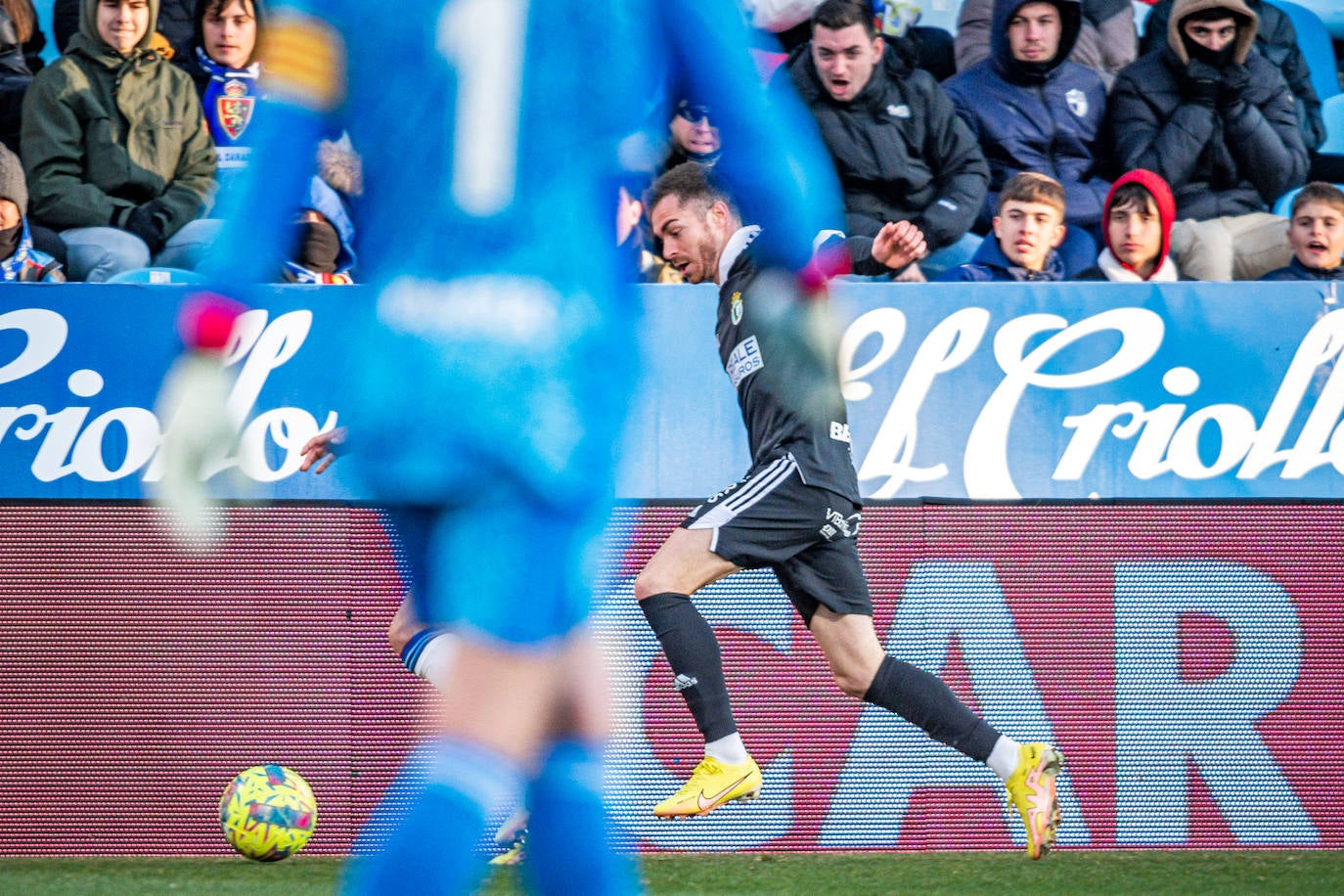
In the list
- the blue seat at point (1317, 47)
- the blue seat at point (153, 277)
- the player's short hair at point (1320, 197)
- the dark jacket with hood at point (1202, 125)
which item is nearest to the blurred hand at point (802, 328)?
the blue seat at point (153, 277)

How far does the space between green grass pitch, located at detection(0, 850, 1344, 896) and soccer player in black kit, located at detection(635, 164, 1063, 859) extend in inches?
13.0

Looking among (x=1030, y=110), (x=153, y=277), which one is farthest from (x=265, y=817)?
(x=1030, y=110)

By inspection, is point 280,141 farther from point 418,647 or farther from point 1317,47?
point 1317,47

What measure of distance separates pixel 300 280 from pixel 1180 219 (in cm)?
371

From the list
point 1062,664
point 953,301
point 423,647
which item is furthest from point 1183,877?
point 423,647

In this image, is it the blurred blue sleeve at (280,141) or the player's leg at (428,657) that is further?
the player's leg at (428,657)

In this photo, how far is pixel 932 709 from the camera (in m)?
5.07

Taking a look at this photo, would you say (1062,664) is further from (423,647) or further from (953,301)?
(423,647)

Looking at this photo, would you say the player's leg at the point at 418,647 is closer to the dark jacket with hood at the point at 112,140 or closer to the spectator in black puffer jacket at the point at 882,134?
the dark jacket with hood at the point at 112,140

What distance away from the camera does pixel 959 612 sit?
19.4ft

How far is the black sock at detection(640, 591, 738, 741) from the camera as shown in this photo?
16.8 ft

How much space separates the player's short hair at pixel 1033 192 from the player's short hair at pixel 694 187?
4.96ft

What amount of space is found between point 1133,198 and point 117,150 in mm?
3965

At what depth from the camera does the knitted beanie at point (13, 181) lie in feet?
20.6
